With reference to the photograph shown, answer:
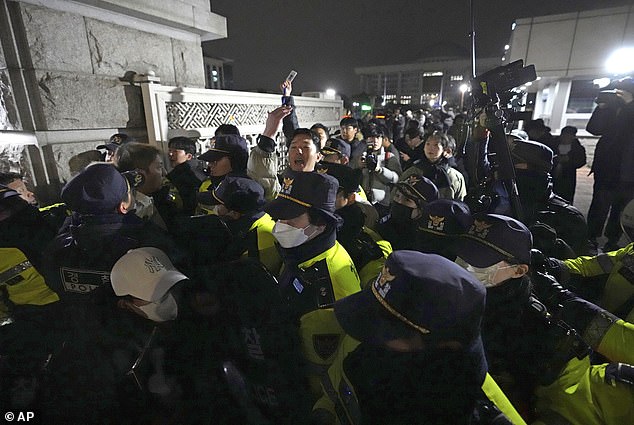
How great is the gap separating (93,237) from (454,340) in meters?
1.85

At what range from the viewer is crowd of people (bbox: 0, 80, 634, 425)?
1.15 meters

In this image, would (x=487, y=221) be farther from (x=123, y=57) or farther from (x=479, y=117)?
(x=123, y=57)

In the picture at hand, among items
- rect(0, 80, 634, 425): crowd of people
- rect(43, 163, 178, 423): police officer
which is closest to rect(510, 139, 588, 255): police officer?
rect(0, 80, 634, 425): crowd of people

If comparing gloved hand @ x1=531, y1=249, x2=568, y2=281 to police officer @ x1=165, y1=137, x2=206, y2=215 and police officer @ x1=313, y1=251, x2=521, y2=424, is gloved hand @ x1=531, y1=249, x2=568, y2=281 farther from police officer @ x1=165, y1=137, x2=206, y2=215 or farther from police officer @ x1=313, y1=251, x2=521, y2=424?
police officer @ x1=165, y1=137, x2=206, y2=215

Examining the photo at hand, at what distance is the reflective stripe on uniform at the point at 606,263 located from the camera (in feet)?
7.69

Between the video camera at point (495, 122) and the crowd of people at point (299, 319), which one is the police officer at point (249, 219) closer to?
the crowd of people at point (299, 319)

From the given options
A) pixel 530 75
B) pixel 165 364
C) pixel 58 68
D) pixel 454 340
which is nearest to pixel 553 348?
pixel 454 340

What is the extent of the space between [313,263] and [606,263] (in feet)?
7.00

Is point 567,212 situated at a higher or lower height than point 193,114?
lower

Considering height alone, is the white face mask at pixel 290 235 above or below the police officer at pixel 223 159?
below

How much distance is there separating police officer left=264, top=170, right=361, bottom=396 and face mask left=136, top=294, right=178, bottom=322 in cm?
62


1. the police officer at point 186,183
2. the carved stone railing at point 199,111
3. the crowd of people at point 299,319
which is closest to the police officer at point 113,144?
the carved stone railing at point 199,111

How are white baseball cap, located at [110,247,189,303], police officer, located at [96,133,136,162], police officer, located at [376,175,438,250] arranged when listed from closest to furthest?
1. white baseball cap, located at [110,247,189,303]
2. police officer, located at [376,175,438,250]
3. police officer, located at [96,133,136,162]

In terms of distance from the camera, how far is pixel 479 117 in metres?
3.30
